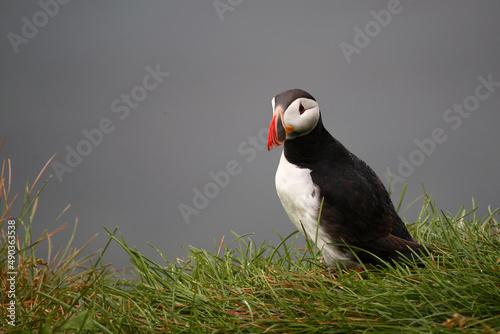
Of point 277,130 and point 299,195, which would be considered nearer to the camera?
point 277,130

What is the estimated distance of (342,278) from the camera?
2.62 metres

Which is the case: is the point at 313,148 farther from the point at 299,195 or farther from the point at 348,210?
the point at 348,210

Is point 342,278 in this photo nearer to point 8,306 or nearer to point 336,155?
point 336,155

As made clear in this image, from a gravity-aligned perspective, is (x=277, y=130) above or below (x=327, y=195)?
above

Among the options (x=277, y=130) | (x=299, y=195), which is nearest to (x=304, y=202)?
(x=299, y=195)

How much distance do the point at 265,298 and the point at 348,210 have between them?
69cm

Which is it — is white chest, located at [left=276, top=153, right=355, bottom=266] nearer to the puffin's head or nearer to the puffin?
the puffin

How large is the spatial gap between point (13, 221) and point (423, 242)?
8.97 feet

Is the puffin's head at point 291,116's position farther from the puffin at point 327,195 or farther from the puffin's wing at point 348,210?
the puffin's wing at point 348,210

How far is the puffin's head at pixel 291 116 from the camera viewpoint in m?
2.73

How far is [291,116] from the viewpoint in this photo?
2.74 m

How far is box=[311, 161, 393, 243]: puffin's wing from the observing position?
2.82 m

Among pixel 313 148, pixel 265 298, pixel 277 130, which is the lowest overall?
pixel 265 298

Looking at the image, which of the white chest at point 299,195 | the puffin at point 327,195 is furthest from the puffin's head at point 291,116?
the white chest at point 299,195
